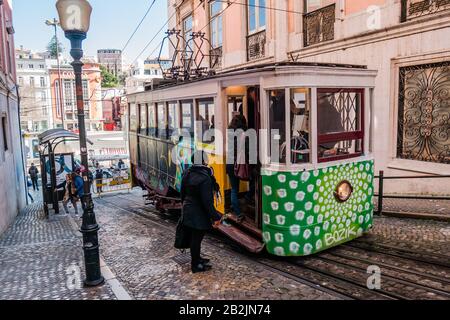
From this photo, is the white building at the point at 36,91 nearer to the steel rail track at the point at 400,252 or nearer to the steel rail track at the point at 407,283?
the steel rail track at the point at 400,252

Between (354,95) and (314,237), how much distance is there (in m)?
Result: 2.43

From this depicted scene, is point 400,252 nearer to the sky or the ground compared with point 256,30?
nearer to the ground

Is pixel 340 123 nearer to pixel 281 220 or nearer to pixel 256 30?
pixel 281 220

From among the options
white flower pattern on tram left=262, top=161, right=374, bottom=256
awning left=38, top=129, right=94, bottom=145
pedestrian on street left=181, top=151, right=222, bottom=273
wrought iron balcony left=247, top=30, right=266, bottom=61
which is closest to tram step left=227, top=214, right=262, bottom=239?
white flower pattern on tram left=262, top=161, right=374, bottom=256

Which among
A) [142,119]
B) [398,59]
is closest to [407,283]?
[398,59]

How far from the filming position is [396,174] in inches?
384

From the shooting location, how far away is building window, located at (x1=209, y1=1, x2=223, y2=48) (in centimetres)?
1752

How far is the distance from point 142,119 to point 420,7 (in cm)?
785

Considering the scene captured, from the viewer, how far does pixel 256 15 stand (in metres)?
14.9

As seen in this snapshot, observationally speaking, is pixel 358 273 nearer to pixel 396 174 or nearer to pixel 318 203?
pixel 318 203

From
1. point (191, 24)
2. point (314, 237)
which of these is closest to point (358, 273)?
point (314, 237)

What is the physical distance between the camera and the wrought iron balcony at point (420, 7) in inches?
332

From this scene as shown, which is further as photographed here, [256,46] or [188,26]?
[188,26]

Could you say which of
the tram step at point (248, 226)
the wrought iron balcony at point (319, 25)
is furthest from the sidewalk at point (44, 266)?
the wrought iron balcony at point (319, 25)
